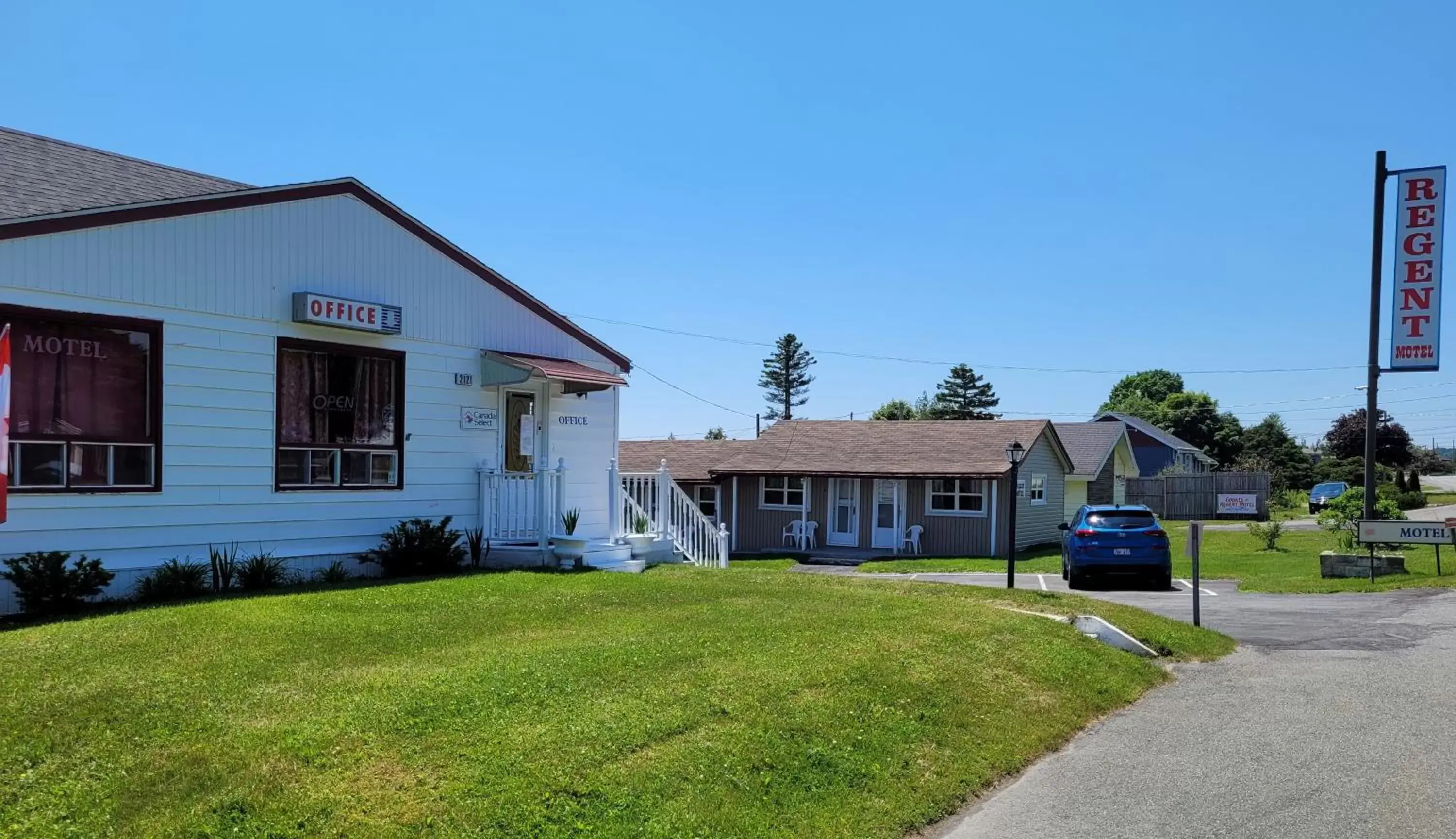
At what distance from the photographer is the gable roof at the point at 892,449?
106 ft

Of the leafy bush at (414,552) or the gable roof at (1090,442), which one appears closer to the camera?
the leafy bush at (414,552)

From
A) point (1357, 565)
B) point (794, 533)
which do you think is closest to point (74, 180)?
point (1357, 565)

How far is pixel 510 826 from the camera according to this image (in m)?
5.29

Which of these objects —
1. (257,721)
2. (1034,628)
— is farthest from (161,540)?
(1034,628)

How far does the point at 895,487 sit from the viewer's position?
3344 centimetres

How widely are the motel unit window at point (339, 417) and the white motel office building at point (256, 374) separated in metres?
0.02

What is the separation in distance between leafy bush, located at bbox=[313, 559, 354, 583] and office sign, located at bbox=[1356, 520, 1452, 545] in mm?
17171

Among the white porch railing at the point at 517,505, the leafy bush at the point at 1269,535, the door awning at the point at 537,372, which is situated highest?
the door awning at the point at 537,372

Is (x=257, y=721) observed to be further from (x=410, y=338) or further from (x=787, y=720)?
(x=410, y=338)

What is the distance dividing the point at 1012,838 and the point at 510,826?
8.68 feet

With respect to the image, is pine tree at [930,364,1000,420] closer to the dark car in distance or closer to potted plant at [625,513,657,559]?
the dark car in distance

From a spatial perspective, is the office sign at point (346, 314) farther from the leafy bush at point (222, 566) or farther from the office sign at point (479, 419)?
the leafy bush at point (222, 566)

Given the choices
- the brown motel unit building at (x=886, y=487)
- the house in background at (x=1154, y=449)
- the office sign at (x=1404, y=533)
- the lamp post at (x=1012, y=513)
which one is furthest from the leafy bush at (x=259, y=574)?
the house in background at (x=1154, y=449)

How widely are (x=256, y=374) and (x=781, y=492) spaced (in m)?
23.3
